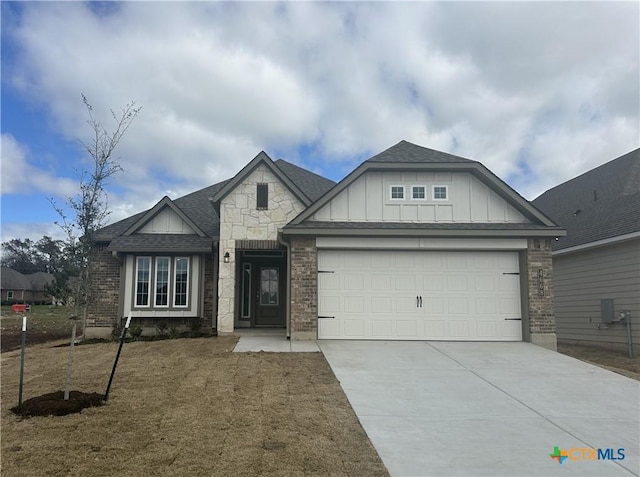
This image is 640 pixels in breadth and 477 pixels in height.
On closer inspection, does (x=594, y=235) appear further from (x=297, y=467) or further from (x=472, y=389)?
(x=297, y=467)

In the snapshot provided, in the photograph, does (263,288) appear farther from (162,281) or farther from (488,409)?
(488,409)

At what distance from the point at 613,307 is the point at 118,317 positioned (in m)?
13.8

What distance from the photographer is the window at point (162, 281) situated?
1352cm

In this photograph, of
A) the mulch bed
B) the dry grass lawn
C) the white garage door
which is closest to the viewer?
the dry grass lawn

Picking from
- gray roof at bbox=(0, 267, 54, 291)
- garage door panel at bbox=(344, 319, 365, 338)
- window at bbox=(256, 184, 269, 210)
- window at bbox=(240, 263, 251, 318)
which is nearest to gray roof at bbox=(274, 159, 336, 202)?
window at bbox=(256, 184, 269, 210)

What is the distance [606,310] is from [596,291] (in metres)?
0.74

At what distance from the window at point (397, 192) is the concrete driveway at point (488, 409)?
3779mm

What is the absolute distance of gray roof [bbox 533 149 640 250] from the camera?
13570mm

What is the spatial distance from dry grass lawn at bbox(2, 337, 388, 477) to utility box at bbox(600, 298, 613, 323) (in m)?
9.04

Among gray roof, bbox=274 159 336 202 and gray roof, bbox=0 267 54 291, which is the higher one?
gray roof, bbox=274 159 336 202

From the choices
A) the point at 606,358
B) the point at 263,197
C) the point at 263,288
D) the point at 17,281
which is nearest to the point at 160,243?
the point at 263,197

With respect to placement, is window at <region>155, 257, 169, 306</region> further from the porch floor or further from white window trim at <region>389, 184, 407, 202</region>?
white window trim at <region>389, 184, 407, 202</region>

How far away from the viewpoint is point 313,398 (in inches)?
270

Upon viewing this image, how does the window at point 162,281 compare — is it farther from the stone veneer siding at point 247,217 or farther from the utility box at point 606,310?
the utility box at point 606,310
